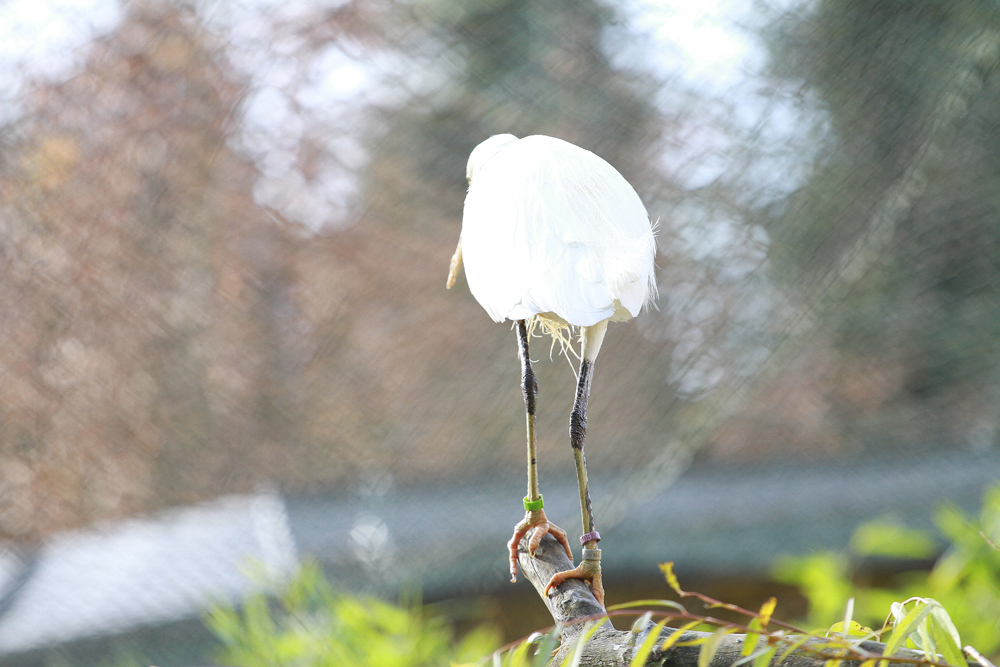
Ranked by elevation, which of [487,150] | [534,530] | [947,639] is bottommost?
[947,639]

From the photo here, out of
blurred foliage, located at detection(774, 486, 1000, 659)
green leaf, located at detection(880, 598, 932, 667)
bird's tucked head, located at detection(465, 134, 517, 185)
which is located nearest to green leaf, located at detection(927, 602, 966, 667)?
green leaf, located at detection(880, 598, 932, 667)

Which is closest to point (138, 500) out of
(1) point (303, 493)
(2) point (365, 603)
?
(1) point (303, 493)

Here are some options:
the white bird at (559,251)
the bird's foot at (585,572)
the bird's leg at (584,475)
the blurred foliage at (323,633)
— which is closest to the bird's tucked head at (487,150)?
the white bird at (559,251)

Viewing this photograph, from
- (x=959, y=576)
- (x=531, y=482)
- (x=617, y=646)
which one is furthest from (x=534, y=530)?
(x=959, y=576)

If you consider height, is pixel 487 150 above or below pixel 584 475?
above

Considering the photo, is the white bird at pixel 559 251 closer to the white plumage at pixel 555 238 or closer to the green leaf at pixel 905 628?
the white plumage at pixel 555 238

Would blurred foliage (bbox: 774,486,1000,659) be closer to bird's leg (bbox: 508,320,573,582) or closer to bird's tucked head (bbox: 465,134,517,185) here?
bird's leg (bbox: 508,320,573,582)

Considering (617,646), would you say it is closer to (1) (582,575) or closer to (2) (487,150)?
(1) (582,575)
